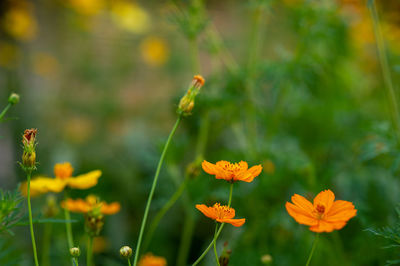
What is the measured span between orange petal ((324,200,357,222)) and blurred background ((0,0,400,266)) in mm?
185

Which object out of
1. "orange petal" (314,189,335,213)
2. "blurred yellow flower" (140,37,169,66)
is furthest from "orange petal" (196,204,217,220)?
"blurred yellow flower" (140,37,169,66)

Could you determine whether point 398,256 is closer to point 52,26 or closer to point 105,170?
point 105,170

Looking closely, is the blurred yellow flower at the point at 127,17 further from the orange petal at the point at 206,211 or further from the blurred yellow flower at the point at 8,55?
the orange petal at the point at 206,211

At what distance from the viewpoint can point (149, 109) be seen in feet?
7.76

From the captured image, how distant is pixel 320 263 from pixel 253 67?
55 cm

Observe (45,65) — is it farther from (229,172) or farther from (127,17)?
(229,172)

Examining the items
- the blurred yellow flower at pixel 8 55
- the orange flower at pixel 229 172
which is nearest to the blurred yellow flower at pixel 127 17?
the blurred yellow flower at pixel 8 55

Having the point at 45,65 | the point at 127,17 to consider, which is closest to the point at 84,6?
the point at 127,17

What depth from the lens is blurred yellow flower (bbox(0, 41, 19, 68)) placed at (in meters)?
2.12

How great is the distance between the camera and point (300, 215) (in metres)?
0.51

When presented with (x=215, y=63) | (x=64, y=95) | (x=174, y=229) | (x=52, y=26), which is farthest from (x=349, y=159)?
(x=52, y=26)

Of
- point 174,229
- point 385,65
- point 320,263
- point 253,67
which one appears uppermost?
point 385,65

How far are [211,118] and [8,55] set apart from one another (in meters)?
1.43

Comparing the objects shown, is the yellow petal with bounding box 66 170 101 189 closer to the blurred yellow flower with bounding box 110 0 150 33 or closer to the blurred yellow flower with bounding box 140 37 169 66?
the blurred yellow flower with bounding box 140 37 169 66
